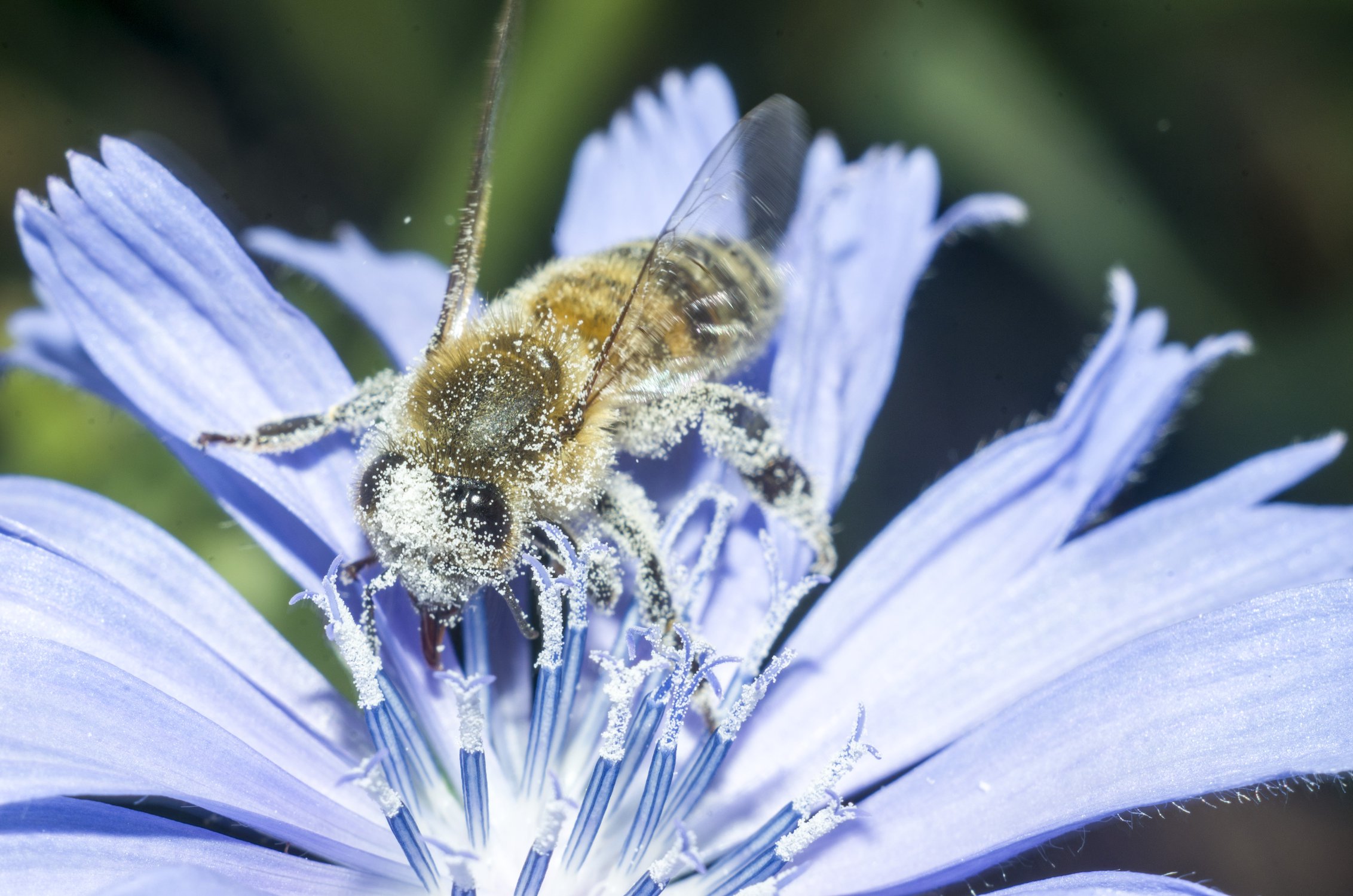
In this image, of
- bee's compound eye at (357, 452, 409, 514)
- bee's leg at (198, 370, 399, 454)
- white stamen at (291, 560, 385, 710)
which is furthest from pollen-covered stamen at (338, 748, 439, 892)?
bee's leg at (198, 370, 399, 454)

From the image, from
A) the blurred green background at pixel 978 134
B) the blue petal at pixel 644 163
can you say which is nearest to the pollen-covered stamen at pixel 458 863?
the blue petal at pixel 644 163

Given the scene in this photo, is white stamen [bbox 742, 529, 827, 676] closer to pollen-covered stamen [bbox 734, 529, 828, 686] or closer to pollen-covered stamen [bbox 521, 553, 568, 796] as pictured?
pollen-covered stamen [bbox 734, 529, 828, 686]

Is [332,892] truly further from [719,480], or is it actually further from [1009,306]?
[1009,306]

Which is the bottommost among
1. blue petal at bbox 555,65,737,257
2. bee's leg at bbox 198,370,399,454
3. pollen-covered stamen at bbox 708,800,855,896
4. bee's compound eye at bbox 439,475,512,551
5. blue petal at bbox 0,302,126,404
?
pollen-covered stamen at bbox 708,800,855,896

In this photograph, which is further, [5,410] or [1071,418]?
[5,410]

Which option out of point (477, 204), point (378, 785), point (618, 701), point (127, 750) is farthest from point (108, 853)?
point (477, 204)

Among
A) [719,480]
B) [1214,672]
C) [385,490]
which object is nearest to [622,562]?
[719,480]

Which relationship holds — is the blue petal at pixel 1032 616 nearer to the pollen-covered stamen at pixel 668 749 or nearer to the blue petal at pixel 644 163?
the pollen-covered stamen at pixel 668 749

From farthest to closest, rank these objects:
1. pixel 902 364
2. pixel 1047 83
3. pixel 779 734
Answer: pixel 902 364 → pixel 1047 83 → pixel 779 734
